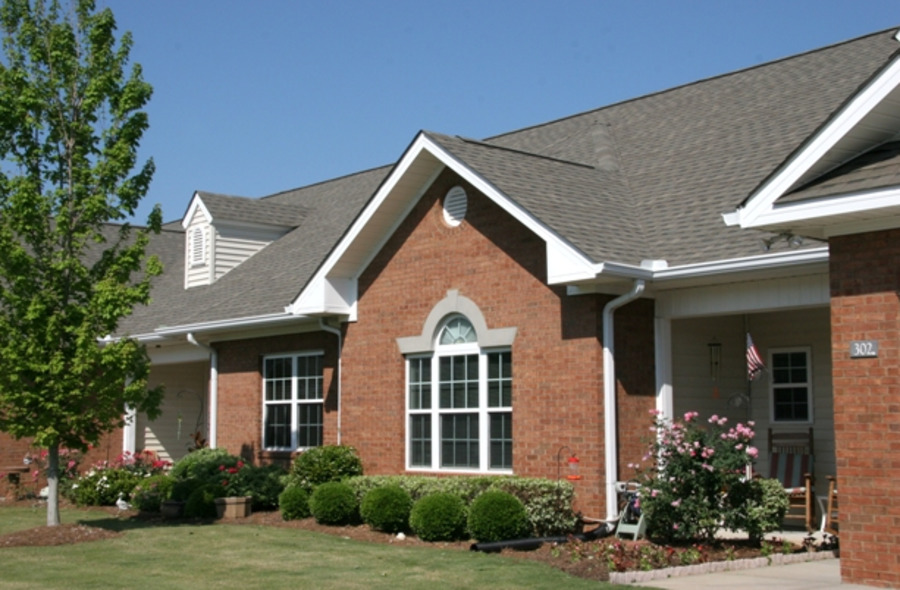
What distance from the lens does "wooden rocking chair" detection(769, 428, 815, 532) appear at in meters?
14.9

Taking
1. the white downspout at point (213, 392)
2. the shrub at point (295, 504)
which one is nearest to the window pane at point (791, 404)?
the shrub at point (295, 504)

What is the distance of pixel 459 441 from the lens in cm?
1680

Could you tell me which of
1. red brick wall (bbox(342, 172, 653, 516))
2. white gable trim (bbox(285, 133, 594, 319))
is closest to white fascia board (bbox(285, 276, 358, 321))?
white gable trim (bbox(285, 133, 594, 319))

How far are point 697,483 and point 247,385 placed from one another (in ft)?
37.4

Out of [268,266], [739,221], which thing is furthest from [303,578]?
[268,266]

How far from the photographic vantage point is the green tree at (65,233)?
15.5m

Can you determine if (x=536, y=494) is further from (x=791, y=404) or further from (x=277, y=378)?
(x=277, y=378)

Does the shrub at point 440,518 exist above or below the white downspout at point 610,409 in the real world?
below

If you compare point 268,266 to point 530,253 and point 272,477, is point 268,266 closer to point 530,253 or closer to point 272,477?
point 272,477

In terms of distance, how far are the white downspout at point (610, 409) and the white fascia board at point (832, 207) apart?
3.73 metres

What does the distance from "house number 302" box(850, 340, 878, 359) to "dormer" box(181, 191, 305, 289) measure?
1774cm

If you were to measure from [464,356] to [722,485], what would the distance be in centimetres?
495

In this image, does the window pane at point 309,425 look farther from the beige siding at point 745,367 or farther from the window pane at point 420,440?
the beige siding at point 745,367

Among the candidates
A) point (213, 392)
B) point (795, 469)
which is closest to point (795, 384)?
point (795, 469)
